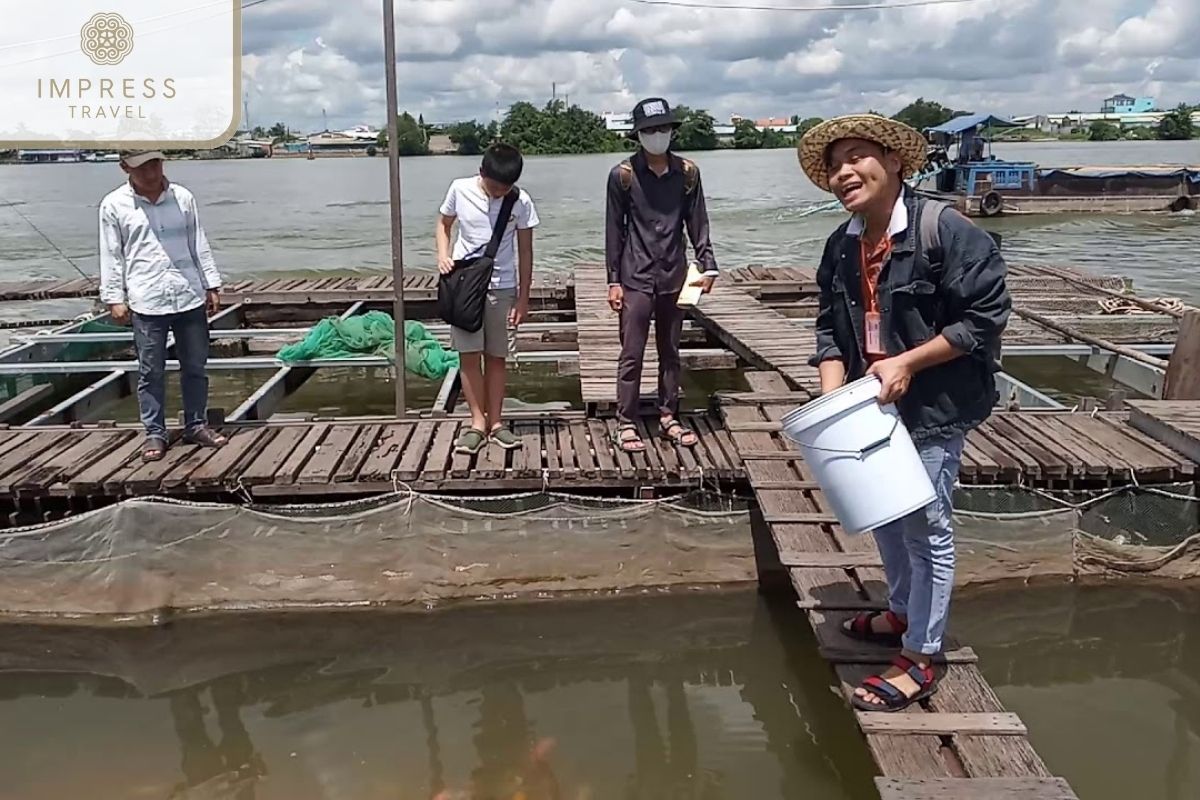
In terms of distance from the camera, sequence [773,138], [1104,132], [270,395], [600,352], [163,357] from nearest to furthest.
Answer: [163,357] < [600,352] < [270,395] < [1104,132] < [773,138]

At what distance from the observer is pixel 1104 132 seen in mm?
88375

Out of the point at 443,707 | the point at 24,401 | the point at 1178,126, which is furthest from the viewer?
the point at 1178,126

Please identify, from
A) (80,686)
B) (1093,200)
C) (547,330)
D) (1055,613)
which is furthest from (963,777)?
(1093,200)

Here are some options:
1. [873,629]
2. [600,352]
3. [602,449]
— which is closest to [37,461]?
[602,449]

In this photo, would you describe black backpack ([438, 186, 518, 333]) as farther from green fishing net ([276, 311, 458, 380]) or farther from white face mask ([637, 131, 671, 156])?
green fishing net ([276, 311, 458, 380])

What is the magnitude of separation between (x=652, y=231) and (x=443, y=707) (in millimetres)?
2411

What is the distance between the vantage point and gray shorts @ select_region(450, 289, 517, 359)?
4.82 meters

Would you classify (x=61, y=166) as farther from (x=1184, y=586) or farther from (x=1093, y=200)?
(x=1184, y=586)

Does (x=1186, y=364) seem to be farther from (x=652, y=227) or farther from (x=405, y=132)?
(x=405, y=132)

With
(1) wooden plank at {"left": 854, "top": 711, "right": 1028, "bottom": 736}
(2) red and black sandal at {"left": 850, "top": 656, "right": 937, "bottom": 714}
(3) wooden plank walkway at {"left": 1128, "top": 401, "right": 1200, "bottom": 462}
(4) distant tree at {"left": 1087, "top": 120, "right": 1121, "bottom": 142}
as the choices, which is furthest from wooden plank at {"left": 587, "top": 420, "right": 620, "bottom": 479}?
(4) distant tree at {"left": 1087, "top": 120, "right": 1121, "bottom": 142}

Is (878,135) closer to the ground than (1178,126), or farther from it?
closer to the ground

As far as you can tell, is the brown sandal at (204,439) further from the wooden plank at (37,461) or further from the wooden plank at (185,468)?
the wooden plank at (37,461)

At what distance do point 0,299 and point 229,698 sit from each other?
33.7 feet

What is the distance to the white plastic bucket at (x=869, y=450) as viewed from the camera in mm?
2699
